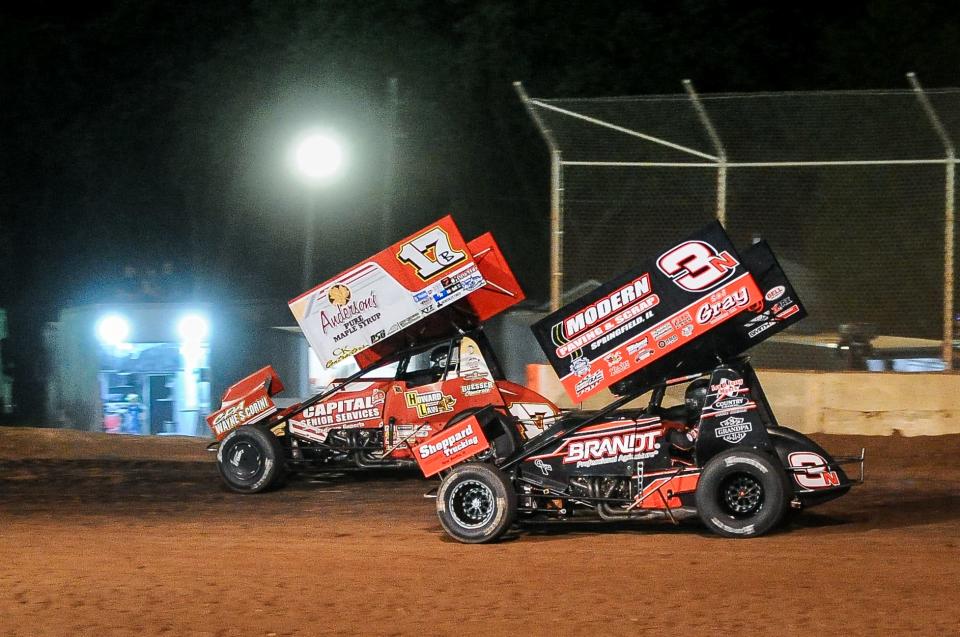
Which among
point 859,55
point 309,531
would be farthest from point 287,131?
point 309,531

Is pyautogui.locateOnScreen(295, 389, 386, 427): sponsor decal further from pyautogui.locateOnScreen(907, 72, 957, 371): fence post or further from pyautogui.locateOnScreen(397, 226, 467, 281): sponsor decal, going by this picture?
pyautogui.locateOnScreen(907, 72, 957, 371): fence post

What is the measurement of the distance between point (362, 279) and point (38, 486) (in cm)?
400

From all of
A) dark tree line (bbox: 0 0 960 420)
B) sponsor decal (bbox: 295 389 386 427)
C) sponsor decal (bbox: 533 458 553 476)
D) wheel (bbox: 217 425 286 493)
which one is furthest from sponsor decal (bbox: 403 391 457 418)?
dark tree line (bbox: 0 0 960 420)

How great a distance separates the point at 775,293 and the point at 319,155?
977 cm

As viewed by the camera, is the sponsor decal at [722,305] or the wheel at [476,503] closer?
the sponsor decal at [722,305]

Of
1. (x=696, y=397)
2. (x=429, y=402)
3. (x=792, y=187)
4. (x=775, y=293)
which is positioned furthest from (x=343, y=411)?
(x=792, y=187)

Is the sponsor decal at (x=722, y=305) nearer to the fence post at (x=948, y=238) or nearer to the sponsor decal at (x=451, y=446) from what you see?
the sponsor decal at (x=451, y=446)

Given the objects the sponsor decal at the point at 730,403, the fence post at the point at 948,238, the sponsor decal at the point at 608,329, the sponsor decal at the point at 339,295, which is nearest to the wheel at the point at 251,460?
the sponsor decal at the point at 339,295

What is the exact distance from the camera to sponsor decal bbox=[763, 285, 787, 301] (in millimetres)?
8602

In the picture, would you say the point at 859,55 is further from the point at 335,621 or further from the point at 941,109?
the point at 335,621

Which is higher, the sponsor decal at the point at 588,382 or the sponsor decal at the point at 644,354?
the sponsor decal at the point at 644,354

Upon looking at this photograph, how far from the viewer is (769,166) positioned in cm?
1419

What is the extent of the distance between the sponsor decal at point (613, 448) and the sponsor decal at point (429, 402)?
268 centimetres

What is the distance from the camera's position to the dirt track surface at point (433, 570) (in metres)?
6.69
